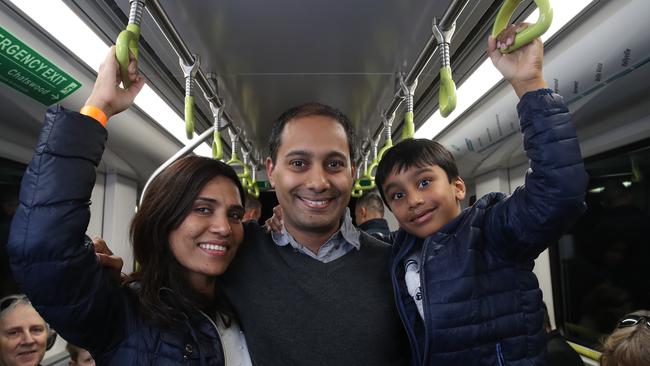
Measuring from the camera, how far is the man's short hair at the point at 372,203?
4020 mm

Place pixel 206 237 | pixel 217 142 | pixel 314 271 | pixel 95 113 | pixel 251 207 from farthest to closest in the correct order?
pixel 251 207 → pixel 217 142 → pixel 314 271 → pixel 206 237 → pixel 95 113

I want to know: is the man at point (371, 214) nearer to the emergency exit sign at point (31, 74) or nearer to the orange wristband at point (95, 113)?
the emergency exit sign at point (31, 74)

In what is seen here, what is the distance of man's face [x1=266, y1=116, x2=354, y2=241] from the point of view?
5.00ft

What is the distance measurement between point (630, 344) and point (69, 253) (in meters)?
2.07

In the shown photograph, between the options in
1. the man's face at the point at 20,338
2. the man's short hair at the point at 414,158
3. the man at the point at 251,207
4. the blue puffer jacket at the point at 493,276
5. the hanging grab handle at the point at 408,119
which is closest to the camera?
the blue puffer jacket at the point at 493,276

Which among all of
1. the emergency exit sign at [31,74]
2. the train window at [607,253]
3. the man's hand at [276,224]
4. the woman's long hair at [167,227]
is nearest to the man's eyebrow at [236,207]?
the woman's long hair at [167,227]

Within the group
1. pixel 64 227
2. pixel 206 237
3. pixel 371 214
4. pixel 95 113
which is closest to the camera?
pixel 64 227

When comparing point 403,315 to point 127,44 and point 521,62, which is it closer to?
point 521,62

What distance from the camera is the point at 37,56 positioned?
1839 mm

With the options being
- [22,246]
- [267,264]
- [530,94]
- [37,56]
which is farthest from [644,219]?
[37,56]

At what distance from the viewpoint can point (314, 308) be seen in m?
1.38

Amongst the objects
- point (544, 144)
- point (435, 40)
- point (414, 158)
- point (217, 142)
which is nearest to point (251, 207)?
point (217, 142)

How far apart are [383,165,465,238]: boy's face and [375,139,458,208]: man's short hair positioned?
0.7 inches

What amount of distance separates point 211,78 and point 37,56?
857mm
